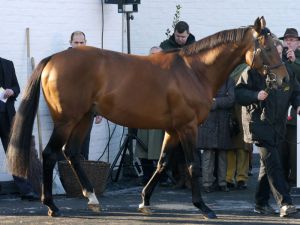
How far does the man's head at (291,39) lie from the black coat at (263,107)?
5.89 feet

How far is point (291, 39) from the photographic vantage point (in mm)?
11906

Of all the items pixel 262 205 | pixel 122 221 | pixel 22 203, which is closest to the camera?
pixel 122 221

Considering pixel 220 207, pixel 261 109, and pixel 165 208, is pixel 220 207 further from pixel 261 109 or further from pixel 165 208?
pixel 261 109

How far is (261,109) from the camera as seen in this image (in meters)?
10.1

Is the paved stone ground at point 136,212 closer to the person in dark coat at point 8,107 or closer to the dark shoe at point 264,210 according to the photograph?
the dark shoe at point 264,210

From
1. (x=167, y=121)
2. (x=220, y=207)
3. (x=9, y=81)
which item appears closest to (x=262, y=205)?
(x=220, y=207)

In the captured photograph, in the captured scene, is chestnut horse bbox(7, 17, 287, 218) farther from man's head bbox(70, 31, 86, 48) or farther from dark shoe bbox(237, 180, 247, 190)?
dark shoe bbox(237, 180, 247, 190)

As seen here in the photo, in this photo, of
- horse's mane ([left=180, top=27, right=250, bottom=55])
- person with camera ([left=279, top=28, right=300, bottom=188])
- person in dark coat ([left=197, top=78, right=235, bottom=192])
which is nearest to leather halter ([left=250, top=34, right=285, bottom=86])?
horse's mane ([left=180, top=27, right=250, bottom=55])

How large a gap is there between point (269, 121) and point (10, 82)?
3417 mm

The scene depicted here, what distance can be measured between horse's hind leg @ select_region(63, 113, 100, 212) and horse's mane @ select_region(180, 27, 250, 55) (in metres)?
1.40

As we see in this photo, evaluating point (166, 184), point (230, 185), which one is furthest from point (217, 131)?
point (166, 184)

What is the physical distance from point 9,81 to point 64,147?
157 cm

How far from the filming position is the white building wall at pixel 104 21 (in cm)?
1226

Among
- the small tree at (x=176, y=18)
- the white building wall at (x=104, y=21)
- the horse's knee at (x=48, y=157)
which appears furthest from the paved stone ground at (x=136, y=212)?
the small tree at (x=176, y=18)
